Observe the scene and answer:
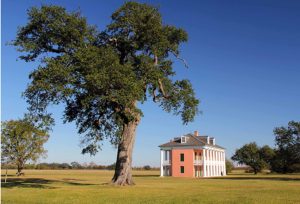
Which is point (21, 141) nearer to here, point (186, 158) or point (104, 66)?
point (104, 66)

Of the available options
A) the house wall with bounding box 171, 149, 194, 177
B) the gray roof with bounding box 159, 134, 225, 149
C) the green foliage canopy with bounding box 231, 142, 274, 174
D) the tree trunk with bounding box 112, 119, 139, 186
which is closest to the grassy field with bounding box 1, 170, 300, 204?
the tree trunk with bounding box 112, 119, 139, 186

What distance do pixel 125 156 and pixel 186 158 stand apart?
42.1 meters

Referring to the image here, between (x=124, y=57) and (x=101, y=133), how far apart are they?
757 centimetres

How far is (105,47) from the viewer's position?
3319cm

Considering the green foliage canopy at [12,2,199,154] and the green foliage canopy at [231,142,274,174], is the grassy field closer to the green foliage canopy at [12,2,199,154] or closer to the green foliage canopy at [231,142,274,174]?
the green foliage canopy at [12,2,199,154]

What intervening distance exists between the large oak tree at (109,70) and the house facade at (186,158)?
40207mm

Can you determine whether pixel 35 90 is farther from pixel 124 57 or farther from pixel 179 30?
pixel 179 30

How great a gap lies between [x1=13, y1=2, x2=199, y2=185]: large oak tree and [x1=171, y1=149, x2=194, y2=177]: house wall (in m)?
40.3

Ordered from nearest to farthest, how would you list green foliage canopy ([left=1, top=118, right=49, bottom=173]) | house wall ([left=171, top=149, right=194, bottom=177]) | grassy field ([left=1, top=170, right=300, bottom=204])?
grassy field ([left=1, top=170, right=300, bottom=204]) < green foliage canopy ([left=1, top=118, right=49, bottom=173]) < house wall ([left=171, top=149, right=194, bottom=177])

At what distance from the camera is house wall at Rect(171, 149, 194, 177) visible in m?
73.9

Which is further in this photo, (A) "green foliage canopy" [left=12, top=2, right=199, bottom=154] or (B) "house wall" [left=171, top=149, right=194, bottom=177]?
(B) "house wall" [left=171, top=149, right=194, bottom=177]

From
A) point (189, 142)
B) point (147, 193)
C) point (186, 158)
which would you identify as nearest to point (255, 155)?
point (189, 142)

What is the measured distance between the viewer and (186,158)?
74250 millimetres

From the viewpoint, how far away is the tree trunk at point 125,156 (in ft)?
108
